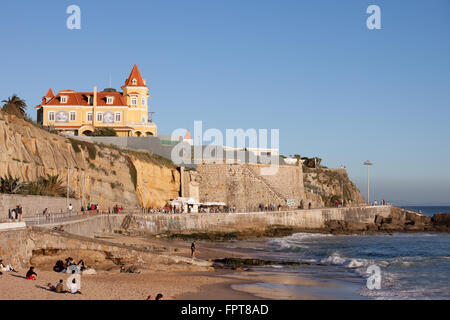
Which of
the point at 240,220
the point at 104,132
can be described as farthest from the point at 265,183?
the point at 104,132

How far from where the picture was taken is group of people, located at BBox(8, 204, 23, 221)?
2369 cm

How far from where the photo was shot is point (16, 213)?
25297mm

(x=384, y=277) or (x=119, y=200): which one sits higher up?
(x=119, y=200)

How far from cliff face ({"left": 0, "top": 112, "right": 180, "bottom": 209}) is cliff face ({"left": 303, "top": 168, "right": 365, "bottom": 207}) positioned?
3132 centimetres

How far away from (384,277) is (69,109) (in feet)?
144

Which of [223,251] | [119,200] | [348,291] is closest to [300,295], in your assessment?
[348,291]

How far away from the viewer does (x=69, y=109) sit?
202 ft

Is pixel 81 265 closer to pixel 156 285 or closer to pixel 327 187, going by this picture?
pixel 156 285

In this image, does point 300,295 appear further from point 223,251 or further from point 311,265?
point 223,251

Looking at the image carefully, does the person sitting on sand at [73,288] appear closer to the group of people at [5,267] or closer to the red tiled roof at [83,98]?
the group of people at [5,267]

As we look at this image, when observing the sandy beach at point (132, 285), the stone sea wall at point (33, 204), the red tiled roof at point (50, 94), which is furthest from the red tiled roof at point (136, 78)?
the sandy beach at point (132, 285)

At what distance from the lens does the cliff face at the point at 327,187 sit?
83.4 meters

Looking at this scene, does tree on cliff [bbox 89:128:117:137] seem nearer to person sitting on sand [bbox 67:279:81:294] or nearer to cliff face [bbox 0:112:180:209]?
cliff face [bbox 0:112:180:209]

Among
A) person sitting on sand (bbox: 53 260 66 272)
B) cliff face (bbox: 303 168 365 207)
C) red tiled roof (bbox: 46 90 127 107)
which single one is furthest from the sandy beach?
cliff face (bbox: 303 168 365 207)
